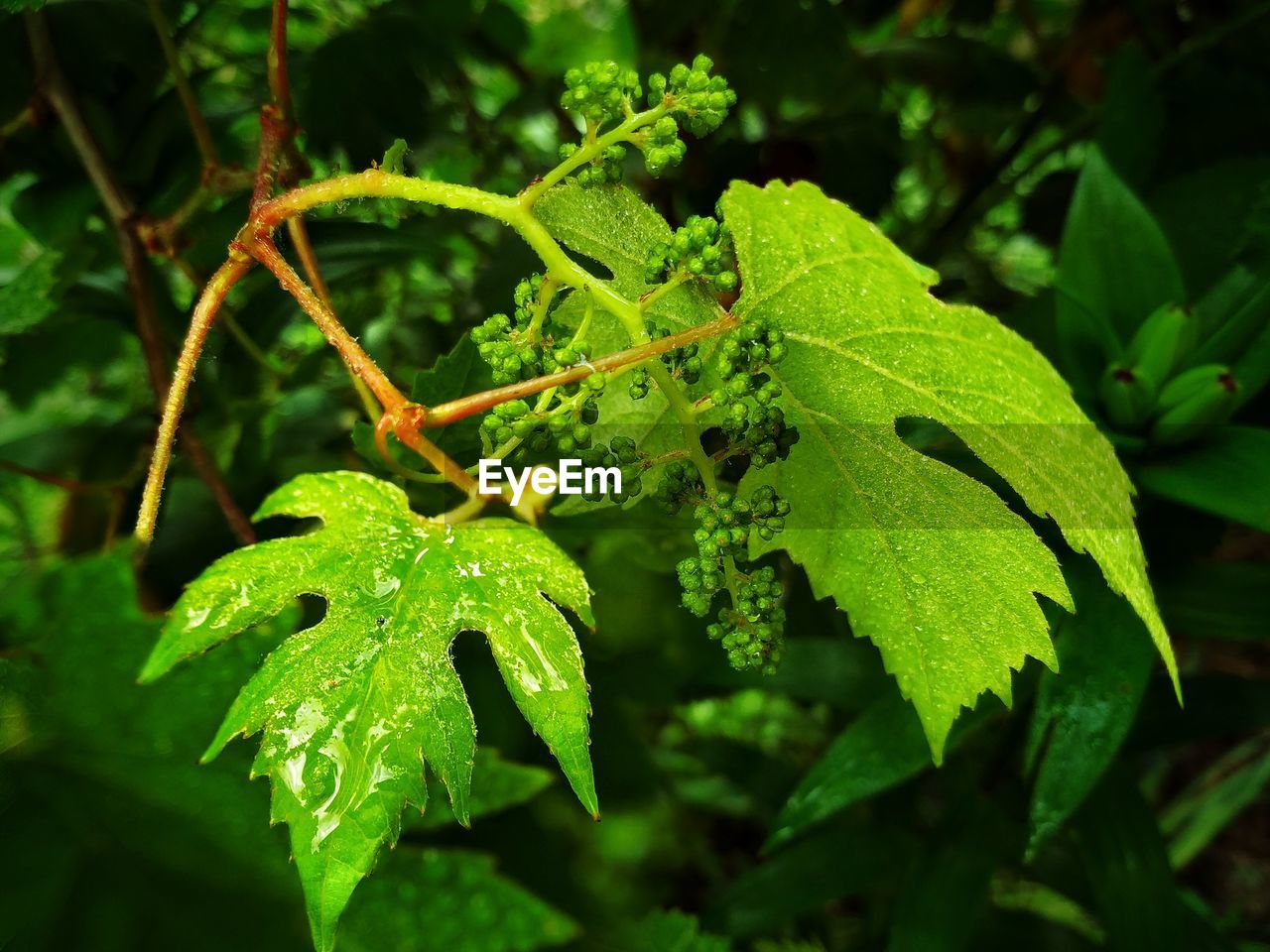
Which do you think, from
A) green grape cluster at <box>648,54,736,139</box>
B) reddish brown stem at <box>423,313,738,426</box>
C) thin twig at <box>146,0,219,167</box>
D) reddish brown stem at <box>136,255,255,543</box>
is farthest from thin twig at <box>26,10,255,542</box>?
green grape cluster at <box>648,54,736,139</box>

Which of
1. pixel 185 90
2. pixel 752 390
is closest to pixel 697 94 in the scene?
pixel 752 390

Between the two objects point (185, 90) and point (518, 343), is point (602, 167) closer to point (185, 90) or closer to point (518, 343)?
point (518, 343)

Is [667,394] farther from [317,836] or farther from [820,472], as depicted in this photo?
[317,836]

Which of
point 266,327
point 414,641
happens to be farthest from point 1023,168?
→ point 414,641

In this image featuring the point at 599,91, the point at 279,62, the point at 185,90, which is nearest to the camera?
the point at 599,91

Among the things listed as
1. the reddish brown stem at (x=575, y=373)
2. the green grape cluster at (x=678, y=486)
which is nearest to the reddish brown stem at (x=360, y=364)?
the reddish brown stem at (x=575, y=373)

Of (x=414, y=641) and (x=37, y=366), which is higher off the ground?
(x=414, y=641)
